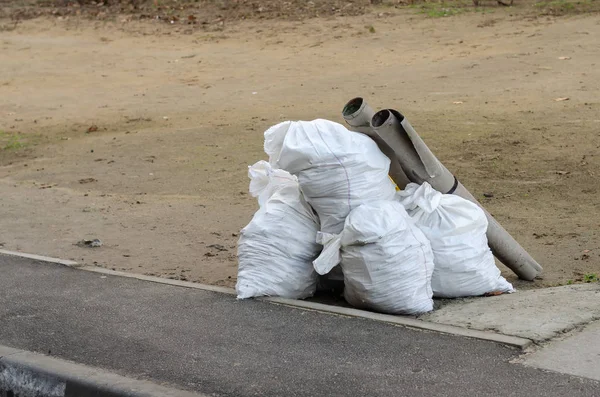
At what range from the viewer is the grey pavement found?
496 cm

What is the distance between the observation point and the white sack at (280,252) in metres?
6.46

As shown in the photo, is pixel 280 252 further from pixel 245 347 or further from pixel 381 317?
pixel 245 347

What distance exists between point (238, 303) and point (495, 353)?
5.83 feet

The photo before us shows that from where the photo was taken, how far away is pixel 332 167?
6246 mm

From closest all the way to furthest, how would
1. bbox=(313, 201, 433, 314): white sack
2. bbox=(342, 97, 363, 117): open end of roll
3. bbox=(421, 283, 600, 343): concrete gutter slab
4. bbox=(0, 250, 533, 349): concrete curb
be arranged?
bbox=(0, 250, 533, 349): concrete curb, bbox=(421, 283, 600, 343): concrete gutter slab, bbox=(313, 201, 433, 314): white sack, bbox=(342, 97, 363, 117): open end of roll

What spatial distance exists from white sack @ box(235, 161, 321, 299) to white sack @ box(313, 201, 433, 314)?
31 cm

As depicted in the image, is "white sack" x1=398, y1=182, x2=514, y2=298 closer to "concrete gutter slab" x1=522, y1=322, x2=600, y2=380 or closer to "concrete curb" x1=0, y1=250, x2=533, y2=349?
"concrete curb" x1=0, y1=250, x2=533, y2=349

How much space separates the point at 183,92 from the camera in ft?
53.3

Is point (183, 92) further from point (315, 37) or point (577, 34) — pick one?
point (577, 34)

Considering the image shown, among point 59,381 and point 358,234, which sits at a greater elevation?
point 358,234

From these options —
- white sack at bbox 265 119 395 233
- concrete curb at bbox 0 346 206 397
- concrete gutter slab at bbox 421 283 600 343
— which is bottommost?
concrete gutter slab at bbox 421 283 600 343

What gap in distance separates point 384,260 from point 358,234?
21 cm

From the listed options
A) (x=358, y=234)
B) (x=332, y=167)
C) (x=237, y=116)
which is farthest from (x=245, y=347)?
(x=237, y=116)

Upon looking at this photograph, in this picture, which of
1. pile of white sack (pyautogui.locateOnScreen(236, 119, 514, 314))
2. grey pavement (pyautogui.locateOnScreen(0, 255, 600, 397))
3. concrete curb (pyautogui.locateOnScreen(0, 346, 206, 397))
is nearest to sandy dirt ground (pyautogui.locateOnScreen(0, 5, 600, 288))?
pile of white sack (pyautogui.locateOnScreen(236, 119, 514, 314))
